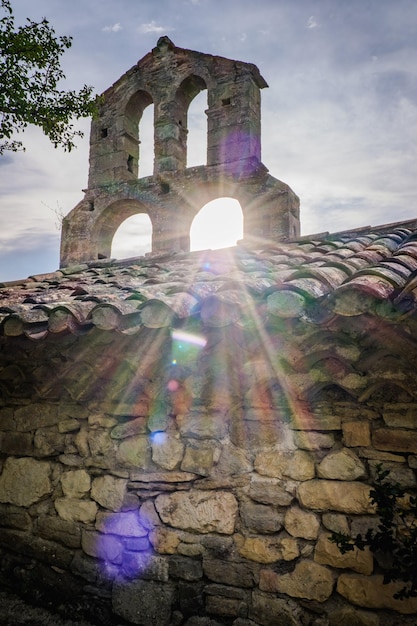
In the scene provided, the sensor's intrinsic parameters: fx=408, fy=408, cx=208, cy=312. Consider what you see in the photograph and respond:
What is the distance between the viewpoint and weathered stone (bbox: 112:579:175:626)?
243 centimetres

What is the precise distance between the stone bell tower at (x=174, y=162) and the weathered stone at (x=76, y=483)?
6.81m

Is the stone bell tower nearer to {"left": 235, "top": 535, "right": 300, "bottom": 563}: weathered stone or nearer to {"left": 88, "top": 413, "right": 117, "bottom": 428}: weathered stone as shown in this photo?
{"left": 88, "top": 413, "right": 117, "bottom": 428}: weathered stone

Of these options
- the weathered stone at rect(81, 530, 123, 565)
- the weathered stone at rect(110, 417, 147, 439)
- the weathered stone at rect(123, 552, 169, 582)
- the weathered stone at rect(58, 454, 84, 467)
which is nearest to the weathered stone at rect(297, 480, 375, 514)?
the weathered stone at rect(123, 552, 169, 582)

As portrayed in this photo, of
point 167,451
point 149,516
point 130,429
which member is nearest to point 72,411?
point 130,429

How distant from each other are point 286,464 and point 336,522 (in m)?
0.39

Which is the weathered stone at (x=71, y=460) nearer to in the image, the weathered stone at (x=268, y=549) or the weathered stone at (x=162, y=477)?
the weathered stone at (x=162, y=477)

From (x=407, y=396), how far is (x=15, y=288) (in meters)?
3.72

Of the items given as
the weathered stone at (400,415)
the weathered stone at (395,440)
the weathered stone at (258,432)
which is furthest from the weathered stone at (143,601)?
the weathered stone at (400,415)

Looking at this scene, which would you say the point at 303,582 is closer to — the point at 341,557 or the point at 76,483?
the point at 341,557

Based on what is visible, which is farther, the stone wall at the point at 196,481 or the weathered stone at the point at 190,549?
the weathered stone at the point at 190,549

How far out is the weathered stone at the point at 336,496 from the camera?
219cm

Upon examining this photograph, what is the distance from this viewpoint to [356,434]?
225cm

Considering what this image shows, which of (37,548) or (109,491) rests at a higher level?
(109,491)

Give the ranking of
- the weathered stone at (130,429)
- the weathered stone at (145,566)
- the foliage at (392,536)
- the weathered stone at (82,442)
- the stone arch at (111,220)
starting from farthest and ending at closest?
the stone arch at (111,220) < the weathered stone at (82,442) < the weathered stone at (130,429) < the weathered stone at (145,566) < the foliage at (392,536)
